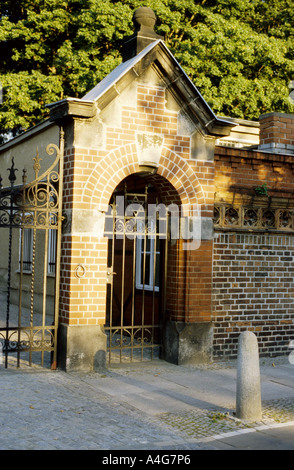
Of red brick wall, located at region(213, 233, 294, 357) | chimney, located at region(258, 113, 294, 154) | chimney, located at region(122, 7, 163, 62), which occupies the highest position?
chimney, located at region(122, 7, 163, 62)

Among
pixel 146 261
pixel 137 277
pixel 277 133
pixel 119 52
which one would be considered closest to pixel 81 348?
pixel 146 261

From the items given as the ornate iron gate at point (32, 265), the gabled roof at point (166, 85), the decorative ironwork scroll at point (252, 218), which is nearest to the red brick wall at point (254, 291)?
the decorative ironwork scroll at point (252, 218)

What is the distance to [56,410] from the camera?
594cm

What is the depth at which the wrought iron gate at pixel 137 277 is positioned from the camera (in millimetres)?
8500

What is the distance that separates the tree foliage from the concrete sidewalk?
13.0 meters

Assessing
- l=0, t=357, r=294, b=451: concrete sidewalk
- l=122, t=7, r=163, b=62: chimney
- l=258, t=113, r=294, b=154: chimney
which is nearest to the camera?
Result: l=0, t=357, r=294, b=451: concrete sidewalk

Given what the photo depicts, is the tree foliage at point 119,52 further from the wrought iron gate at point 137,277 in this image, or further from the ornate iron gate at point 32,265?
the wrought iron gate at point 137,277

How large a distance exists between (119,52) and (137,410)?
53.2 ft

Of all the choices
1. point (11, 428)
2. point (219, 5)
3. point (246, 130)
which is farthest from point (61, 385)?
point (219, 5)

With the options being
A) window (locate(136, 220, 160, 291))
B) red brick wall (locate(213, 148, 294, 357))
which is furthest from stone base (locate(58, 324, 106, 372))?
window (locate(136, 220, 160, 291))

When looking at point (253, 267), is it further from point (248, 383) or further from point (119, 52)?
point (119, 52)

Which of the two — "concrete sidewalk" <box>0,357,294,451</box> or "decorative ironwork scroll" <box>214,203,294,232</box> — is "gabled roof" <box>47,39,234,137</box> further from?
"concrete sidewalk" <box>0,357,294,451</box>

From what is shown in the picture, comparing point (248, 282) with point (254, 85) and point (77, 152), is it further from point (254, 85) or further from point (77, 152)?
point (254, 85)

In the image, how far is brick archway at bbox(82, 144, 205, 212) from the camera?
802 centimetres
